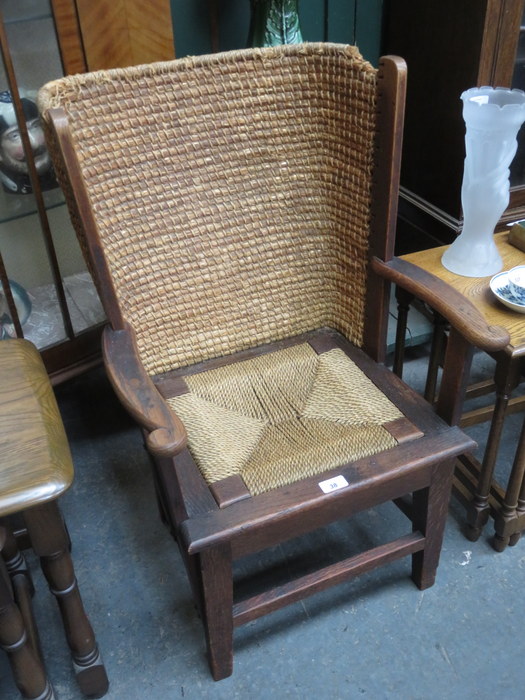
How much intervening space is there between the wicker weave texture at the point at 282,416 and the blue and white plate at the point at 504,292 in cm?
33

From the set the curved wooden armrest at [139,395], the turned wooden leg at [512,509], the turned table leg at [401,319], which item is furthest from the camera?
the turned table leg at [401,319]

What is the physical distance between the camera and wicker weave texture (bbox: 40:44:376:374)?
1292mm

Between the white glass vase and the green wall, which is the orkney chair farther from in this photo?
the green wall

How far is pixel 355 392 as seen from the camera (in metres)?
1.44

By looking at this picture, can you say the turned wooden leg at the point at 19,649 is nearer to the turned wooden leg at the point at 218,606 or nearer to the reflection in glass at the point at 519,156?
the turned wooden leg at the point at 218,606

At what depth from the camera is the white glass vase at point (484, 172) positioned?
4.66ft

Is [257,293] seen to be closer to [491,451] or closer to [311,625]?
[491,451]

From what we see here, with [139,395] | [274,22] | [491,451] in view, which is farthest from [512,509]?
[274,22]

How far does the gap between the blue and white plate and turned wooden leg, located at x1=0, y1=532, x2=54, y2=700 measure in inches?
43.1

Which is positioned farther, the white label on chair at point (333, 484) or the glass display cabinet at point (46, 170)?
the glass display cabinet at point (46, 170)

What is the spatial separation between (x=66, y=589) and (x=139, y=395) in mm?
404

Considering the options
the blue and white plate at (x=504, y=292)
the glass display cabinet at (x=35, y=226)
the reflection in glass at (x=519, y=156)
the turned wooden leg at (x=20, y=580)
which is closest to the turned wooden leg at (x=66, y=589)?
the turned wooden leg at (x=20, y=580)

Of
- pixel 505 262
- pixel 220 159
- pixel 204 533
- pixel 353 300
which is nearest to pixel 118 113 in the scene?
pixel 220 159

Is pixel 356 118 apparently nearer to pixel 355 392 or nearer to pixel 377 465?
pixel 355 392
